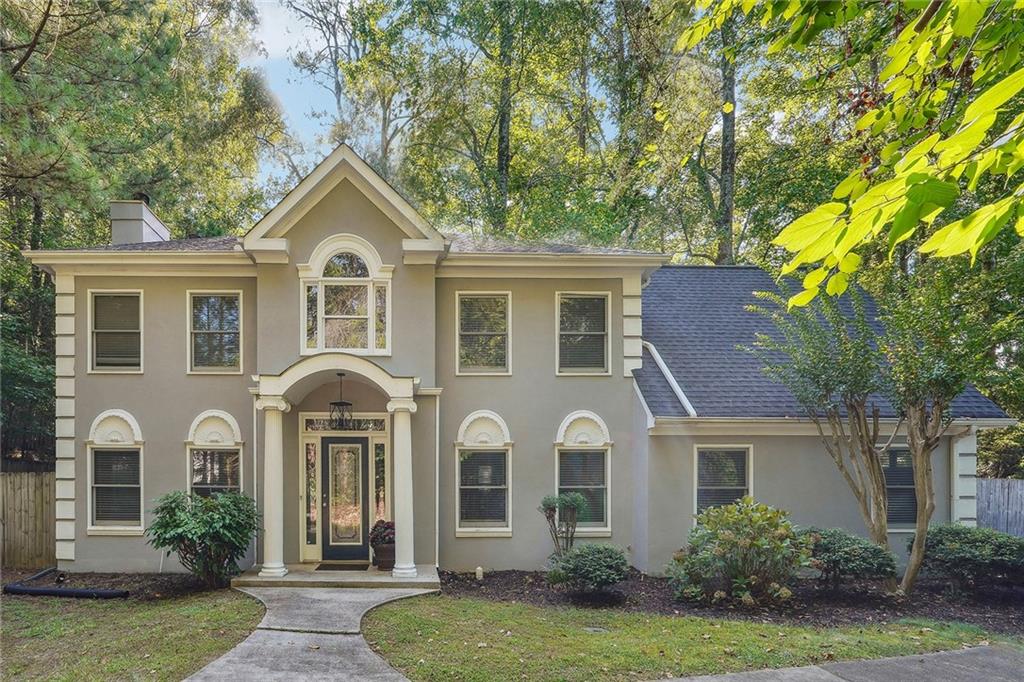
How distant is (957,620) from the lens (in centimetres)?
844

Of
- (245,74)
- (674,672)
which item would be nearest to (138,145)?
(245,74)

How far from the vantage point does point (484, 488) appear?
1111cm

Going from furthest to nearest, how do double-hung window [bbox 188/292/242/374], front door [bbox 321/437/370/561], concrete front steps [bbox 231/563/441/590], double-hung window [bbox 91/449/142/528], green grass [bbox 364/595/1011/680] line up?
double-hung window [bbox 188/292/242/374] → front door [bbox 321/437/370/561] → double-hung window [bbox 91/449/142/528] → concrete front steps [bbox 231/563/441/590] → green grass [bbox 364/595/1011/680]

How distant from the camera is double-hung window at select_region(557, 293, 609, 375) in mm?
11398

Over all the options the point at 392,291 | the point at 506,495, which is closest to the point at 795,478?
the point at 506,495

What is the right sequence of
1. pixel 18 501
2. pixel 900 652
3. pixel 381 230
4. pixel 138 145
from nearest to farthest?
pixel 900 652
pixel 381 230
pixel 18 501
pixel 138 145

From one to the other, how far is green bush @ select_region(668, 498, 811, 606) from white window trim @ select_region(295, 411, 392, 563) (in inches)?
205

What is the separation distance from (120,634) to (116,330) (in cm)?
565

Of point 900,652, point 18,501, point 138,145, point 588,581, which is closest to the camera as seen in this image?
point 900,652

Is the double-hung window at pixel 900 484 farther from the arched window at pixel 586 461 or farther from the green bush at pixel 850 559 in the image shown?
the arched window at pixel 586 461

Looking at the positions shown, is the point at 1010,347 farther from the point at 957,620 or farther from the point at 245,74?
the point at 245,74

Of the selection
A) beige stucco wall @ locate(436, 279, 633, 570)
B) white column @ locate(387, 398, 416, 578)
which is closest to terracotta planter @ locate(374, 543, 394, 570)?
Result: white column @ locate(387, 398, 416, 578)

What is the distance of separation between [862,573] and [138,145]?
16240 millimetres

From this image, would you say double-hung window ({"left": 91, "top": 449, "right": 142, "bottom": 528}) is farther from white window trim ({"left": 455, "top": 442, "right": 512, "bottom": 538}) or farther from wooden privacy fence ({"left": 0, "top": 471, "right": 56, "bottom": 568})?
white window trim ({"left": 455, "top": 442, "right": 512, "bottom": 538})
